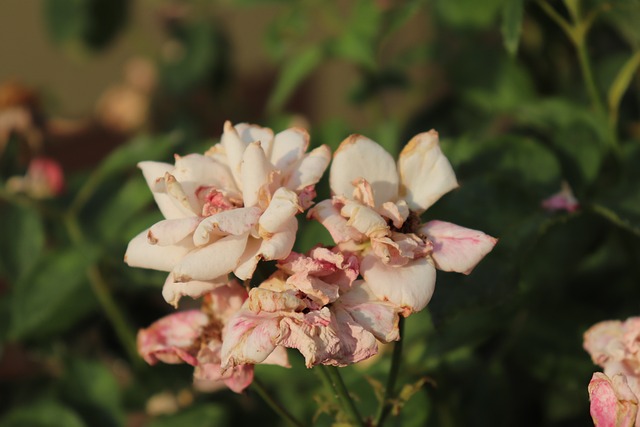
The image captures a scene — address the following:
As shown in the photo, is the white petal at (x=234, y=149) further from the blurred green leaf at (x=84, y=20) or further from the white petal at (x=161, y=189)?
the blurred green leaf at (x=84, y=20)

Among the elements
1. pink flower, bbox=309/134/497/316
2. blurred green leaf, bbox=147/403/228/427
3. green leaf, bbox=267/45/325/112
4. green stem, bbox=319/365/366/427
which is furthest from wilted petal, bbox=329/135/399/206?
green leaf, bbox=267/45/325/112

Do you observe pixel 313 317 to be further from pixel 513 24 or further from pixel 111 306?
pixel 111 306

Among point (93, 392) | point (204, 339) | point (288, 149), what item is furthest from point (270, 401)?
point (93, 392)

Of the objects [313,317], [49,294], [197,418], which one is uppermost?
[313,317]

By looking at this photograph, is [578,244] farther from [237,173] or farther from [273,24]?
[273,24]

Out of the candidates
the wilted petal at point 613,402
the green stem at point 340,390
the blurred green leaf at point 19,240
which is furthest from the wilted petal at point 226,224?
the blurred green leaf at point 19,240

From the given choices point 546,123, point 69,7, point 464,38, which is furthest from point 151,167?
point 69,7

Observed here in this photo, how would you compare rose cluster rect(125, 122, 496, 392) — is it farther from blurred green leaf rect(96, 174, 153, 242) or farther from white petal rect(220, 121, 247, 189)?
blurred green leaf rect(96, 174, 153, 242)
